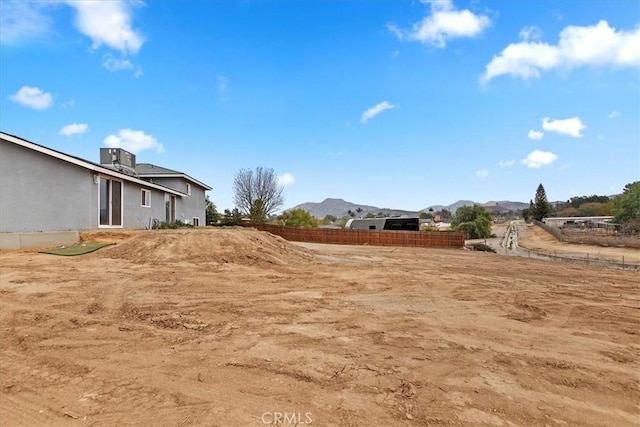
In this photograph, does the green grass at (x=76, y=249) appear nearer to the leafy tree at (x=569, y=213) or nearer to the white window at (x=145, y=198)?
the white window at (x=145, y=198)

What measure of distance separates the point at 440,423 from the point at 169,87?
60.7 feet

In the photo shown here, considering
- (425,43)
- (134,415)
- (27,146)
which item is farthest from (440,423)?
(425,43)

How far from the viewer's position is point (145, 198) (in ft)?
59.9

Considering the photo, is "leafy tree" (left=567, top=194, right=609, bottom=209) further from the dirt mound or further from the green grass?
the green grass

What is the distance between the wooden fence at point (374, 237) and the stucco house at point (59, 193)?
13296 mm

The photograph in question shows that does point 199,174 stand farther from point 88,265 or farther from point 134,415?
point 134,415

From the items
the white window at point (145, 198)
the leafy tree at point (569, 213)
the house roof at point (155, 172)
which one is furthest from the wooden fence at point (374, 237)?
the leafy tree at point (569, 213)

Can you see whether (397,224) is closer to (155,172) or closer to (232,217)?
(232,217)

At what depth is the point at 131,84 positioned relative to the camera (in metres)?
16.2

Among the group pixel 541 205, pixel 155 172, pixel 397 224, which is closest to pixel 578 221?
pixel 541 205

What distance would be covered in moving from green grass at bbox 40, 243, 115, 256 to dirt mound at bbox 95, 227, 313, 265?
62 centimetres

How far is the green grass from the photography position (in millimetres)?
10496

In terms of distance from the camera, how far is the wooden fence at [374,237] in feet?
87.4

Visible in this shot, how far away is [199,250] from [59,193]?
6137mm
